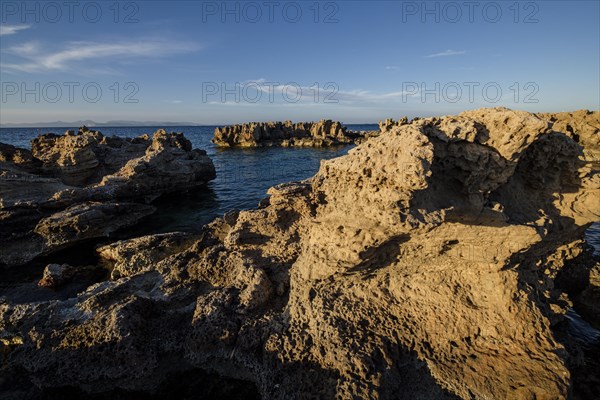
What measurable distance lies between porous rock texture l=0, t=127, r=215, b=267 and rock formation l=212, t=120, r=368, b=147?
43428 mm

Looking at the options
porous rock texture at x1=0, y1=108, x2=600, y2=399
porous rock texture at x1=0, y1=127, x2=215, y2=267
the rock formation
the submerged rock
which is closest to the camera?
porous rock texture at x1=0, y1=108, x2=600, y2=399

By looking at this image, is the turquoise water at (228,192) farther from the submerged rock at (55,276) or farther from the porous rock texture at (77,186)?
the submerged rock at (55,276)

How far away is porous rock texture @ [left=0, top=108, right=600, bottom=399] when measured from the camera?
6.94 m

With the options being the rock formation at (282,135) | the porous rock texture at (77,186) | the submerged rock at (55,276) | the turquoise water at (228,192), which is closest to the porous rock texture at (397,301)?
the submerged rock at (55,276)

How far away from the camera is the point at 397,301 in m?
8.57

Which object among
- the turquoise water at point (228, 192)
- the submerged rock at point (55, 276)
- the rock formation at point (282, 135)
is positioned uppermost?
the rock formation at point (282, 135)

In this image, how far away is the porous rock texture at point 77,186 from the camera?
59.4ft

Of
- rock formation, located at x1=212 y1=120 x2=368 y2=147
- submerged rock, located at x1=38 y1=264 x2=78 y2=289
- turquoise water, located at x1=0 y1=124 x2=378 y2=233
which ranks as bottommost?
submerged rock, located at x1=38 y1=264 x2=78 y2=289

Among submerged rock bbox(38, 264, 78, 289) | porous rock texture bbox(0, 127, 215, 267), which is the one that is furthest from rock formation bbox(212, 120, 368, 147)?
submerged rock bbox(38, 264, 78, 289)

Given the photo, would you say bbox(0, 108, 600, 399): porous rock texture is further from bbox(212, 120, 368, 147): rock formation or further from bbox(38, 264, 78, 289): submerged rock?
bbox(212, 120, 368, 147): rock formation

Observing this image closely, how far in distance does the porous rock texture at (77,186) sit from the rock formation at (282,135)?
43.4 m

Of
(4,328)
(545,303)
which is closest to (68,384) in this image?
(4,328)

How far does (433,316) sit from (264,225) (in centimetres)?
672

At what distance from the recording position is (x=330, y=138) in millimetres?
81438
